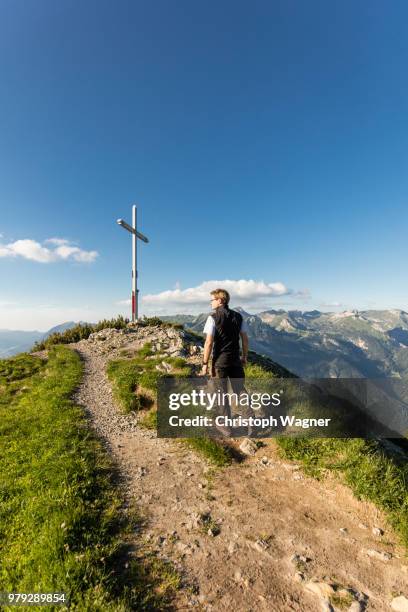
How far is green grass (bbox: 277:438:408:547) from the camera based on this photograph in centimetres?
621

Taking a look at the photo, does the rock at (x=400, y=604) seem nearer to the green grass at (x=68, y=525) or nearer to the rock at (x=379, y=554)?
the rock at (x=379, y=554)

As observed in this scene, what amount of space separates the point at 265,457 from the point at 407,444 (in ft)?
37.9

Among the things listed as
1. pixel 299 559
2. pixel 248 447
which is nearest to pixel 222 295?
pixel 248 447

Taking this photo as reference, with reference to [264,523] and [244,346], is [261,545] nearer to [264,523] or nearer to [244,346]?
[264,523]

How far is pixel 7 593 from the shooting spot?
4.34 m

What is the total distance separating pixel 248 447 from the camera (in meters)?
8.74

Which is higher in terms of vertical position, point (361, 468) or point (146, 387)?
point (146, 387)

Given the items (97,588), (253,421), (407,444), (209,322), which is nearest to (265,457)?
(253,421)

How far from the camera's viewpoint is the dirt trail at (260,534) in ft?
15.0

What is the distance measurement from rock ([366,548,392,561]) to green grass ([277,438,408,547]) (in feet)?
1.62

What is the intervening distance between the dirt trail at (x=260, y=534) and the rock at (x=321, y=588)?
3 centimetres

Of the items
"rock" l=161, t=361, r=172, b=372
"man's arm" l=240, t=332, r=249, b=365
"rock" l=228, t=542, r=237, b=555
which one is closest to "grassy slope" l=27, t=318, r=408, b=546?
"man's arm" l=240, t=332, r=249, b=365

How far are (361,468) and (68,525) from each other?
236 inches

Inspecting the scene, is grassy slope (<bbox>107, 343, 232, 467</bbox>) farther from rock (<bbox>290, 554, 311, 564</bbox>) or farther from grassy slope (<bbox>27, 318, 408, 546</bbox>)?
rock (<bbox>290, 554, 311, 564</bbox>)
